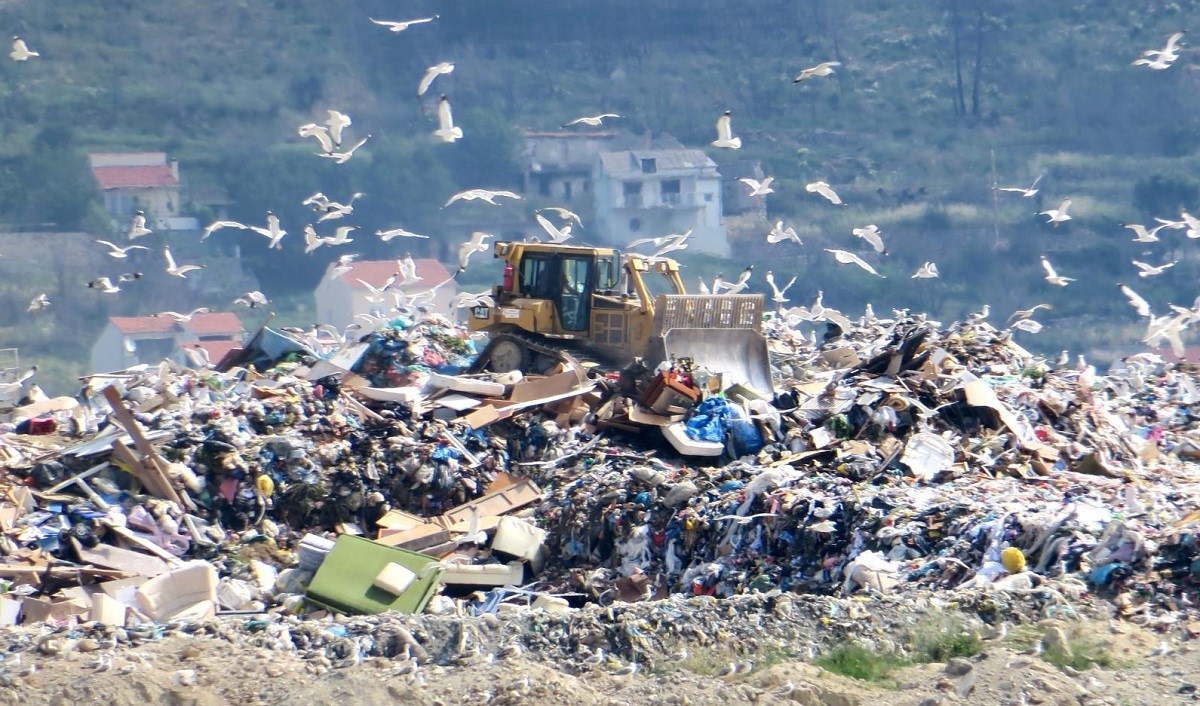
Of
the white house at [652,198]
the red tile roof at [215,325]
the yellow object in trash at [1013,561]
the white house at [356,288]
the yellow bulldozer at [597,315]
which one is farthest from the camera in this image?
the white house at [652,198]

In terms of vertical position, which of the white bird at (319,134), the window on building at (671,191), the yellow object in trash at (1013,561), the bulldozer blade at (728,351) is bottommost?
the window on building at (671,191)

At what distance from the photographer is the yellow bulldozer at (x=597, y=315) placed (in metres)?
13.3

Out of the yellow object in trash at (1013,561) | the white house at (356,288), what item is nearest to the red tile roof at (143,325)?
the white house at (356,288)

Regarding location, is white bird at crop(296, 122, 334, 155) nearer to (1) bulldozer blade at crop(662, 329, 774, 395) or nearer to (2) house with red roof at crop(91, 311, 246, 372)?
(1) bulldozer blade at crop(662, 329, 774, 395)

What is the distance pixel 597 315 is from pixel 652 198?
35330 mm

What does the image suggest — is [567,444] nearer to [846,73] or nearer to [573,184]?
[573,184]

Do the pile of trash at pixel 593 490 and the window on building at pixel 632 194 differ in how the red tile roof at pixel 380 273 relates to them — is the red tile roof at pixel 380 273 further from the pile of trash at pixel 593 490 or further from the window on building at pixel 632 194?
the pile of trash at pixel 593 490

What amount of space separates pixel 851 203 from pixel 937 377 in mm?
36992

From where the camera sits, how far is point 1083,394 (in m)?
12.2

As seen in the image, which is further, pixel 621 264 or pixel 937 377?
pixel 621 264

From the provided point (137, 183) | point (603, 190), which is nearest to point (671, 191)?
point (603, 190)

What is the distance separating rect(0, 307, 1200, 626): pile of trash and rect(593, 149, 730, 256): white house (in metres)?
35.4

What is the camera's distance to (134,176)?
47812 millimetres

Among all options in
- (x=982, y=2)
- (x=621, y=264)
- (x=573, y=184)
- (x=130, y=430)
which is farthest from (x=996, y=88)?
(x=130, y=430)
